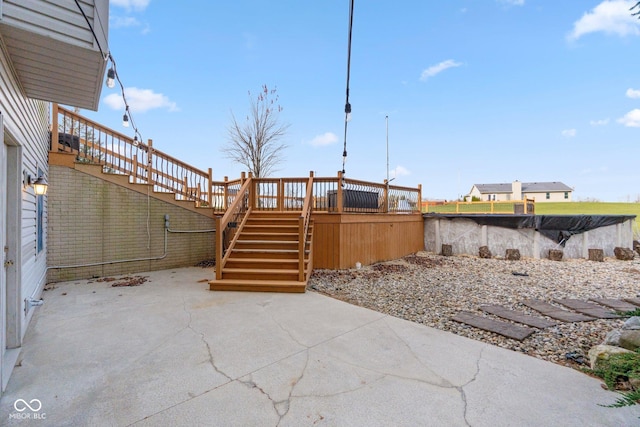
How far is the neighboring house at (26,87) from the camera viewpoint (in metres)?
Result: 2.20

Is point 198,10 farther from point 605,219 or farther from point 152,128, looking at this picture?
point 605,219

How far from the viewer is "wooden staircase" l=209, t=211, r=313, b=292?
5.05m

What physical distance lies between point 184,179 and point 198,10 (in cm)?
609

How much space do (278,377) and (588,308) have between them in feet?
16.1

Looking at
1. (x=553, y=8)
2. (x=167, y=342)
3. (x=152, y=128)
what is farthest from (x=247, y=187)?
(x=553, y=8)

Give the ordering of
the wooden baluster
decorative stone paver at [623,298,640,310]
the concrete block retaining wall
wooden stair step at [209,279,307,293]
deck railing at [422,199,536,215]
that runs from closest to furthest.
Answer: decorative stone paver at [623,298,640,310] → wooden stair step at [209,279,307,293] → the wooden baluster → the concrete block retaining wall → deck railing at [422,199,536,215]

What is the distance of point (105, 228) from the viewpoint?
20.1 ft

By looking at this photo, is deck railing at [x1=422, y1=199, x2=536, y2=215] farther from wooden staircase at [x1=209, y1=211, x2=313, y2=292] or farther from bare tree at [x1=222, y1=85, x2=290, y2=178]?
wooden staircase at [x1=209, y1=211, x2=313, y2=292]

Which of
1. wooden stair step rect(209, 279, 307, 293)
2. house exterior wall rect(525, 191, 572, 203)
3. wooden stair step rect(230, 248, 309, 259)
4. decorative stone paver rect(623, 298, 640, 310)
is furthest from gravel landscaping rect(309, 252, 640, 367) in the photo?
house exterior wall rect(525, 191, 572, 203)

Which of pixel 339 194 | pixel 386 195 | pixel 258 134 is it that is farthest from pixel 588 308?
pixel 258 134

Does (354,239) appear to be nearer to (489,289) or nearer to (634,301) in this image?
(489,289)

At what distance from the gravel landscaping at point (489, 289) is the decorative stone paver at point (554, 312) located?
10 cm

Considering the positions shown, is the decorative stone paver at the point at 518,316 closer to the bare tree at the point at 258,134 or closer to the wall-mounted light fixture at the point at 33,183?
the wall-mounted light fixture at the point at 33,183

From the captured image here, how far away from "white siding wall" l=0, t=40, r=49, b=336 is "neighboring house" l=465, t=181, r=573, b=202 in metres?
46.4
